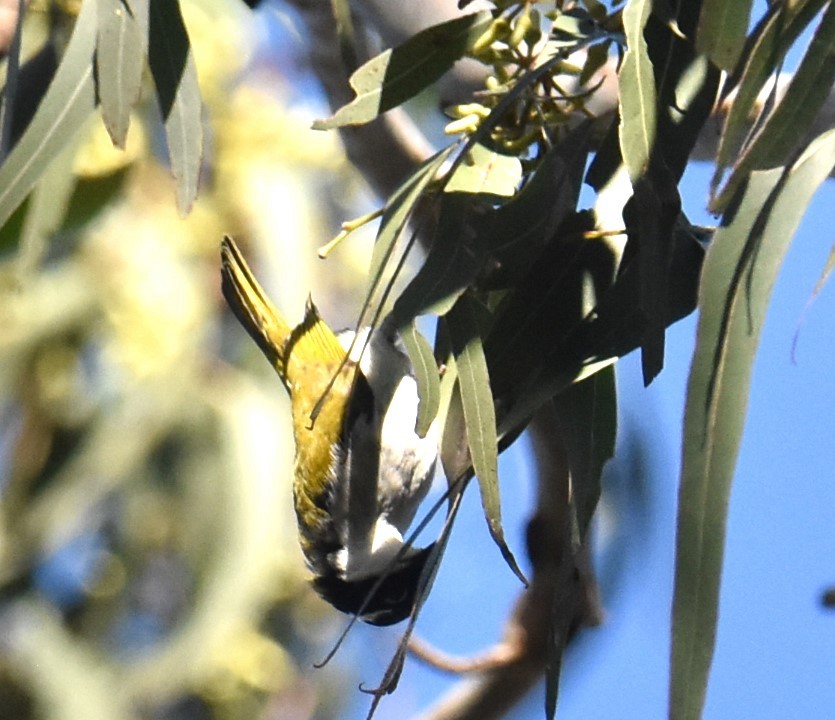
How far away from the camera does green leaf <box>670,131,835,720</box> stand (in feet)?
2.77

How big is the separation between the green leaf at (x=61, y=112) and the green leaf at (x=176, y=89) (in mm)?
67

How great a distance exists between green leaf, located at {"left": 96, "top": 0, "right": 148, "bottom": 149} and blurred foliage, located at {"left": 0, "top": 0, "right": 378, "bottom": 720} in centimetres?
119

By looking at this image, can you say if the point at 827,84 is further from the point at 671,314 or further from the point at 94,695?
the point at 94,695

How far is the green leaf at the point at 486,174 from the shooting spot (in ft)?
3.67

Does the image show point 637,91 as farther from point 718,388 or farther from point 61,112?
point 61,112

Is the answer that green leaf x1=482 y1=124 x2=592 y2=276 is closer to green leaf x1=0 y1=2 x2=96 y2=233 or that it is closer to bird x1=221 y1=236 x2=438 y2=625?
green leaf x1=0 y1=2 x2=96 y2=233

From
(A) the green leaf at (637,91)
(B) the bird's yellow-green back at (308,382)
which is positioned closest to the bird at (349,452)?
(B) the bird's yellow-green back at (308,382)

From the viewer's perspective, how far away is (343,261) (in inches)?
116

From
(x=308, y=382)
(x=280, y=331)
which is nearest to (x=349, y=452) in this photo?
(x=308, y=382)

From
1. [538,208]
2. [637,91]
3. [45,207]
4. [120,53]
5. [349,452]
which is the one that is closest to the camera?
[637,91]

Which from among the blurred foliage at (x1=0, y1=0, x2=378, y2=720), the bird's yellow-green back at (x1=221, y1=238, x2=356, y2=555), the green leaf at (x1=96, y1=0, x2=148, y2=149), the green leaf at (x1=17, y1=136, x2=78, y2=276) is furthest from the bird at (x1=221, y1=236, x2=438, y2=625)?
the green leaf at (x1=96, y1=0, x2=148, y2=149)

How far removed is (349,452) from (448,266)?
34.6 inches

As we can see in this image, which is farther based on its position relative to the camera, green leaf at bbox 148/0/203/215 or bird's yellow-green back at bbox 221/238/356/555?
bird's yellow-green back at bbox 221/238/356/555

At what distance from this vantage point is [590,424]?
1.15 m
